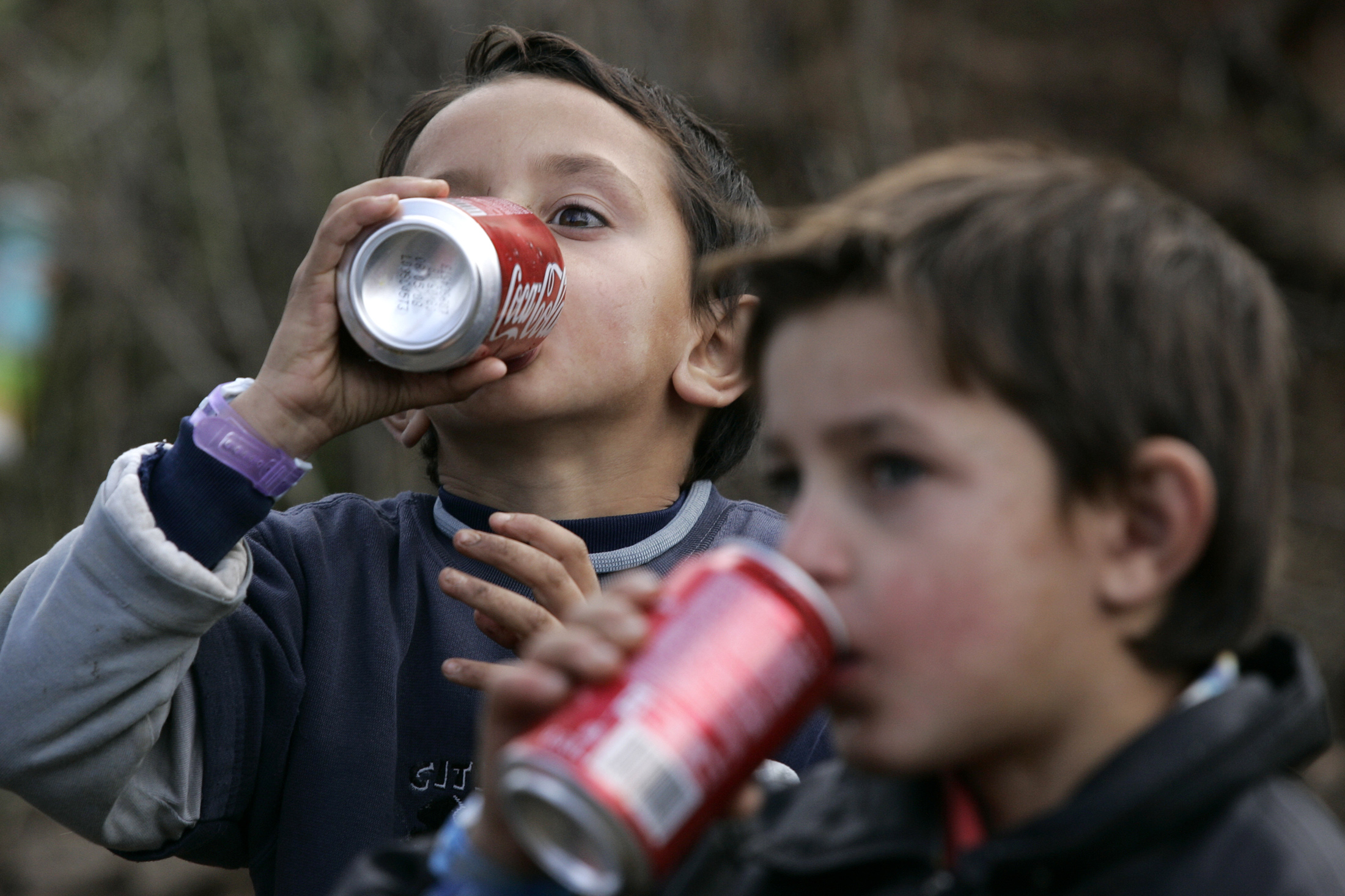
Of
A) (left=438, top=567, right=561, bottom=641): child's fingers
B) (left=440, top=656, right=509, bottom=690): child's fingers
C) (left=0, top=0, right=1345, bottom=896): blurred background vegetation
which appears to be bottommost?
(left=0, top=0, right=1345, bottom=896): blurred background vegetation

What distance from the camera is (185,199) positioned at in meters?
3.96

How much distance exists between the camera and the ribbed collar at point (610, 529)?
1.61 meters

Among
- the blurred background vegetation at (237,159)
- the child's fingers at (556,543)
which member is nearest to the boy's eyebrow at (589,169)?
the child's fingers at (556,543)

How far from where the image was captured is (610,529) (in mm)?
1622

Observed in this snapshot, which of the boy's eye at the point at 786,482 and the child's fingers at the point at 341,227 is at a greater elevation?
the child's fingers at the point at 341,227

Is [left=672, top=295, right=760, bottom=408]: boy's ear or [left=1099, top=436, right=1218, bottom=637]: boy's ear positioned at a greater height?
[left=1099, top=436, right=1218, bottom=637]: boy's ear

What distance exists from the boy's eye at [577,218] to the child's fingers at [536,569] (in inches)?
17.7

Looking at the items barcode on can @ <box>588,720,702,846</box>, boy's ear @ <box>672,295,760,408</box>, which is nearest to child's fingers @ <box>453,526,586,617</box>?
boy's ear @ <box>672,295,760,408</box>

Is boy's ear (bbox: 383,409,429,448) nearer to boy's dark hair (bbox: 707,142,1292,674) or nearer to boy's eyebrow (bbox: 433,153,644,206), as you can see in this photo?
boy's eyebrow (bbox: 433,153,644,206)

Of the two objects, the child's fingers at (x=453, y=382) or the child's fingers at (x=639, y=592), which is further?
the child's fingers at (x=453, y=382)

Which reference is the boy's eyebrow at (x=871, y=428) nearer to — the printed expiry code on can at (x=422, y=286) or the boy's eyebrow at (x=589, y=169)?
the printed expiry code on can at (x=422, y=286)

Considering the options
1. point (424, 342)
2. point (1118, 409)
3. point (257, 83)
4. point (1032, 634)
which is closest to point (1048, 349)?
point (1118, 409)

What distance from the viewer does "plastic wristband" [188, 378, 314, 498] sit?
1343 millimetres

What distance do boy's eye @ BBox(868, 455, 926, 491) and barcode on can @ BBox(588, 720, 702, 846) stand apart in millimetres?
236
